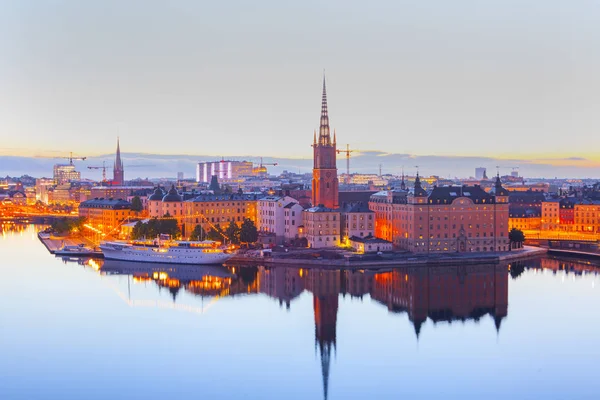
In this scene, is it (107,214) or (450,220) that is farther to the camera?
(107,214)

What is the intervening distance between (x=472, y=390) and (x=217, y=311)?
811 cm

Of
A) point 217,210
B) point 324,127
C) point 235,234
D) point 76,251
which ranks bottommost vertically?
point 76,251

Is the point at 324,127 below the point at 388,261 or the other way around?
the other way around

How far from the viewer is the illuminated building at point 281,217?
3459 cm

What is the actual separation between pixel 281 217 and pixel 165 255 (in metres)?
6.29

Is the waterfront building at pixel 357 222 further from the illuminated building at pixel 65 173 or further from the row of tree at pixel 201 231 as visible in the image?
the illuminated building at pixel 65 173

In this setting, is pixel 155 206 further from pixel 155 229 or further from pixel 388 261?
pixel 388 261

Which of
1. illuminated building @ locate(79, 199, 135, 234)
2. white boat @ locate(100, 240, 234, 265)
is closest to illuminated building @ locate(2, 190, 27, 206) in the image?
illuminated building @ locate(79, 199, 135, 234)

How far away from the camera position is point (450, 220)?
3158cm

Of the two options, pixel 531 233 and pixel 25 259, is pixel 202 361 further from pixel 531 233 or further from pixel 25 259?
pixel 531 233

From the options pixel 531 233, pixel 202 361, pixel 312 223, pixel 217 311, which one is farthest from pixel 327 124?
pixel 202 361

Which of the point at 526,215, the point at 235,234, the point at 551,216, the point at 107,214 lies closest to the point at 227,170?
the point at 107,214

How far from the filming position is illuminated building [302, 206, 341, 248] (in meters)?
32.6

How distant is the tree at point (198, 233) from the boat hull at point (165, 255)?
3245 mm
